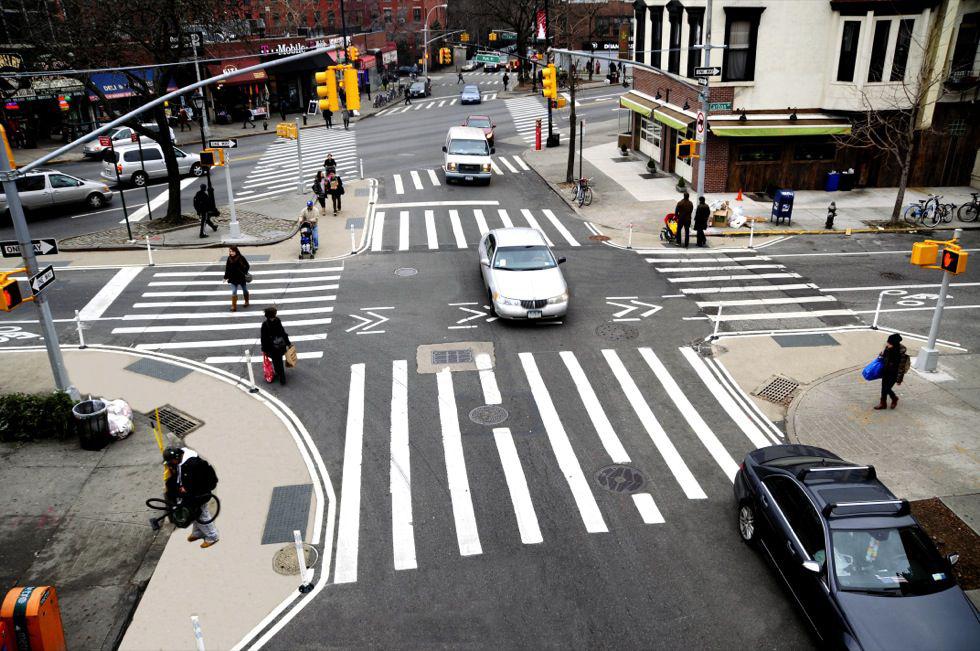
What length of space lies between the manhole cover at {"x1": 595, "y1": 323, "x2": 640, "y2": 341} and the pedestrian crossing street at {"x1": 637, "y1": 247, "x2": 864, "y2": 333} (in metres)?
2.07

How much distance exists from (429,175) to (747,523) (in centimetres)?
2879

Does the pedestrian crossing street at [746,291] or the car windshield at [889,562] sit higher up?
the car windshield at [889,562]

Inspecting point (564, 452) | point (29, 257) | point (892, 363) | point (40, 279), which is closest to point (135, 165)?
point (29, 257)

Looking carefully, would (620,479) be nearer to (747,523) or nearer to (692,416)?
(747,523)

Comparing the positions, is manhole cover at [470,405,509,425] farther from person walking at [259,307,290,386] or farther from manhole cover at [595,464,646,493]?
person walking at [259,307,290,386]

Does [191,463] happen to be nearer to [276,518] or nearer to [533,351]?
[276,518]

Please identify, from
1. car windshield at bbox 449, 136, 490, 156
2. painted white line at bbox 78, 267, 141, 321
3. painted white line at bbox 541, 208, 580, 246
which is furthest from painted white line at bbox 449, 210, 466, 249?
painted white line at bbox 78, 267, 141, 321

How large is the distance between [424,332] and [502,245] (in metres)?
3.57

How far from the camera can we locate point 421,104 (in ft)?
219

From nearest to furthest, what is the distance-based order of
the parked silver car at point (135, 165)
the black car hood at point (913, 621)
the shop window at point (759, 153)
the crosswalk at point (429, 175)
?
1. the black car hood at point (913, 621)
2. the shop window at point (759, 153)
3. the parked silver car at point (135, 165)
4. the crosswalk at point (429, 175)

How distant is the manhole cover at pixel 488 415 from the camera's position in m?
13.8

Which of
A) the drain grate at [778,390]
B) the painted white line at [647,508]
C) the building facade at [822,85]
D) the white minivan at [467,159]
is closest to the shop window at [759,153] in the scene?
the building facade at [822,85]

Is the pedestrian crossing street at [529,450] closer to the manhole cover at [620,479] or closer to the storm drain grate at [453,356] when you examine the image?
the manhole cover at [620,479]

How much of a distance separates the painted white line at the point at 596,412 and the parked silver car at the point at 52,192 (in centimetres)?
2339
